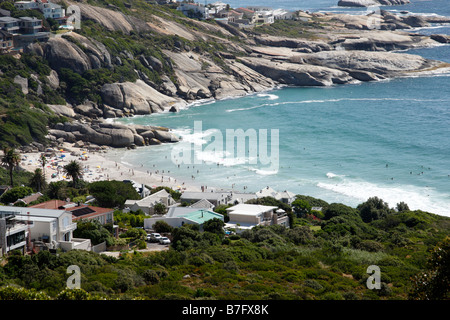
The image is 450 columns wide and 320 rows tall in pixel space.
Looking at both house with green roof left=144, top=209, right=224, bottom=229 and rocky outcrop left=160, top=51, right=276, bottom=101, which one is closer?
house with green roof left=144, top=209, right=224, bottom=229

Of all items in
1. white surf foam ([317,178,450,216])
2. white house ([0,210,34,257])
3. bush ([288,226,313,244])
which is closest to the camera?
white house ([0,210,34,257])

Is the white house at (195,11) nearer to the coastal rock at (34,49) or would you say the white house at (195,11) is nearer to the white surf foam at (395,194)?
the coastal rock at (34,49)

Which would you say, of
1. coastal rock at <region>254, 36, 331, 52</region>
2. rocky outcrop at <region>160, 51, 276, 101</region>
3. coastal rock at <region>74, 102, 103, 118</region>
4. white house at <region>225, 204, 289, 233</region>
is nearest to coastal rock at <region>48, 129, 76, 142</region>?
coastal rock at <region>74, 102, 103, 118</region>

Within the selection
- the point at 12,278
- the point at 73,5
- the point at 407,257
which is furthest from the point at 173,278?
the point at 73,5

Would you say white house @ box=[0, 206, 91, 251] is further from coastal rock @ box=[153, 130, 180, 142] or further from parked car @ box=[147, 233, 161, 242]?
coastal rock @ box=[153, 130, 180, 142]

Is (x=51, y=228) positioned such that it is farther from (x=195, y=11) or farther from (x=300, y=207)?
(x=195, y=11)

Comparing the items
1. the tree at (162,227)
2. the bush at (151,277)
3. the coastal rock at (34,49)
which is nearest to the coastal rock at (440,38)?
the coastal rock at (34,49)

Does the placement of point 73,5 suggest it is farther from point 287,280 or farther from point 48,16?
point 287,280
